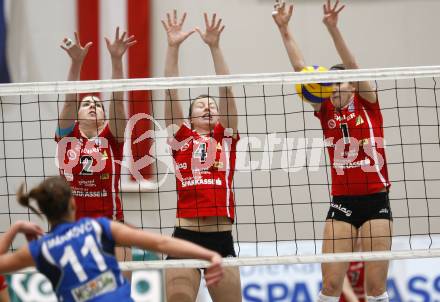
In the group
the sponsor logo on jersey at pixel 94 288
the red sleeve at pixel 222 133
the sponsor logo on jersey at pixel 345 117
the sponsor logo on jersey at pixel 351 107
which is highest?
the sponsor logo on jersey at pixel 351 107

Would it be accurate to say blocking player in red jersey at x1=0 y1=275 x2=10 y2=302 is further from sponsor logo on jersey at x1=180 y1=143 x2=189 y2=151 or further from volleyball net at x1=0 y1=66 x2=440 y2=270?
volleyball net at x1=0 y1=66 x2=440 y2=270

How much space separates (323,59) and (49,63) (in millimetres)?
2955

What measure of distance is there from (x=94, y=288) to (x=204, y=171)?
232cm

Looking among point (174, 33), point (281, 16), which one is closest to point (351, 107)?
point (281, 16)

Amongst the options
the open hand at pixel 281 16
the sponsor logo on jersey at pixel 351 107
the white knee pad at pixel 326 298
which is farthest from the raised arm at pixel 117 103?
the white knee pad at pixel 326 298

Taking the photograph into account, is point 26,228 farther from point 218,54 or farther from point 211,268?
point 218,54

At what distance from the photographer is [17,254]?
14.1 feet

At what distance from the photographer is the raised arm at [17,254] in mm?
4285

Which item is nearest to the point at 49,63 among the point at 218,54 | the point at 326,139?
the point at 218,54

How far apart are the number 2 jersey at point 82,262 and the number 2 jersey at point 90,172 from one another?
7.32 feet

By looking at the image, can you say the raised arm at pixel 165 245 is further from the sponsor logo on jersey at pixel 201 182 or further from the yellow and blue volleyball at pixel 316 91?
the yellow and blue volleyball at pixel 316 91

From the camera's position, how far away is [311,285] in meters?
8.93

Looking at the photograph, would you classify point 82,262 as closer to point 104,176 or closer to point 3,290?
point 104,176

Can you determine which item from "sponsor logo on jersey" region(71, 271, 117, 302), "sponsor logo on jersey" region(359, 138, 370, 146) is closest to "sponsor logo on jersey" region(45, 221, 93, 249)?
"sponsor logo on jersey" region(71, 271, 117, 302)
